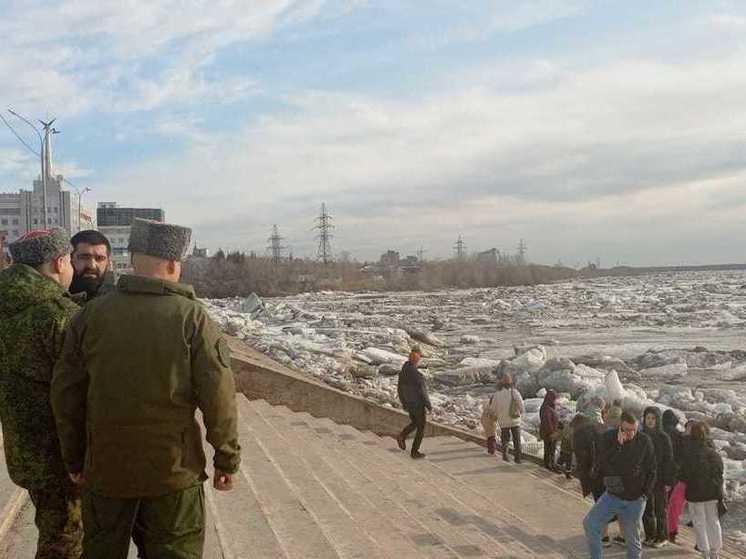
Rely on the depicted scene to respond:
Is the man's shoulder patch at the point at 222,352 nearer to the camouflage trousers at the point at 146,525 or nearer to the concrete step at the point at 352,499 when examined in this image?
the camouflage trousers at the point at 146,525

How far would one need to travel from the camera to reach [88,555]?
2566mm

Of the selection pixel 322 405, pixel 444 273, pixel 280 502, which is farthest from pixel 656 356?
pixel 444 273

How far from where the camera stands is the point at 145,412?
8.11 ft

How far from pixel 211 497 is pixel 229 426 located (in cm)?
276

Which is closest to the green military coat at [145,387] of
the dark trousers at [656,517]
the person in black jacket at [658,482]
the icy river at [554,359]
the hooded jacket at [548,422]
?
the person in black jacket at [658,482]

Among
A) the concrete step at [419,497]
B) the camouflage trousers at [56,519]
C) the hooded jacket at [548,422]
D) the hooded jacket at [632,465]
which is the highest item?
the camouflage trousers at [56,519]

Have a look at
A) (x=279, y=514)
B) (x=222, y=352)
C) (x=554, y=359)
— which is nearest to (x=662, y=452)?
(x=279, y=514)

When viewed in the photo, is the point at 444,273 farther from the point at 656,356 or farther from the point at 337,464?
the point at 337,464

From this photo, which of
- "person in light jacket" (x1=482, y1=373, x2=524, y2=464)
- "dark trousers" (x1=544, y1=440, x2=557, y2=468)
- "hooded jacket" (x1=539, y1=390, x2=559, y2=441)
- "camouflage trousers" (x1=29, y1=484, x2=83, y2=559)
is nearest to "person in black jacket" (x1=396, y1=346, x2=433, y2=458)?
"person in light jacket" (x1=482, y1=373, x2=524, y2=464)

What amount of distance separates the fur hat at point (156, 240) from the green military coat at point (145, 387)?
0.47ft

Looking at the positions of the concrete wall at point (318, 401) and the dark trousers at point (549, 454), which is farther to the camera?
the concrete wall at point (318, 401)

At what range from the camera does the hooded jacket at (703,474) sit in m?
6.67

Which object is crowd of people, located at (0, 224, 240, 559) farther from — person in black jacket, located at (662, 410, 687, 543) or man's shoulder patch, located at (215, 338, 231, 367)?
person in black jacket, located at (662, 410, 687, 543)

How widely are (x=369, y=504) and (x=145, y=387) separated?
4.28 m
